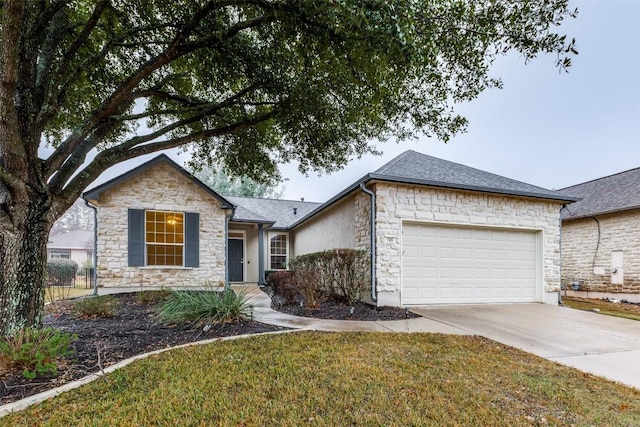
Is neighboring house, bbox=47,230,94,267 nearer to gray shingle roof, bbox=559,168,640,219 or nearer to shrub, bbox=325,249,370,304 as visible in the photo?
shrub, bbox=325,249,370,304

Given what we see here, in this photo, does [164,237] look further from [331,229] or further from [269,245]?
[269,245]

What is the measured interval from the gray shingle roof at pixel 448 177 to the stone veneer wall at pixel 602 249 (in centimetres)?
395

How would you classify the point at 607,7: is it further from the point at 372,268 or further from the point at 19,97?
the point at 19,97

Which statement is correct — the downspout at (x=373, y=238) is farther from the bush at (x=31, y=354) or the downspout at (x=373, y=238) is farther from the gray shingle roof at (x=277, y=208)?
the gray shingle roof at (x=277, y=208)

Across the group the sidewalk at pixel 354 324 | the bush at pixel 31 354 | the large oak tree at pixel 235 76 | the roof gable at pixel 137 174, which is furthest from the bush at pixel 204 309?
the roof gable at pixel 137 174

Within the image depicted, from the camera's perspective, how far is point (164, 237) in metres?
9.95

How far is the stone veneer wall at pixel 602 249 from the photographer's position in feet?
33.9

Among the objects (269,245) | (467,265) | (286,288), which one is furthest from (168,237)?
(467,265)

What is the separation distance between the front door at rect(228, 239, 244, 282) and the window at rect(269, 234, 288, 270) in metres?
1.65

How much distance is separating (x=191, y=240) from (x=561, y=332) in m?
9.63

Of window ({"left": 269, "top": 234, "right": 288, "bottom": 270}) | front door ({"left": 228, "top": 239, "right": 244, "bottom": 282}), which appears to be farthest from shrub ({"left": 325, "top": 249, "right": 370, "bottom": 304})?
window ({"left": 269, "top": 234, "right": 288, "bottom": 270})

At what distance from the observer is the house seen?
7.43 meters

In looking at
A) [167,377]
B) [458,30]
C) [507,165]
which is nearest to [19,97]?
[167,377]

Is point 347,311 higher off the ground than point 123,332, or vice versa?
point 123,332
